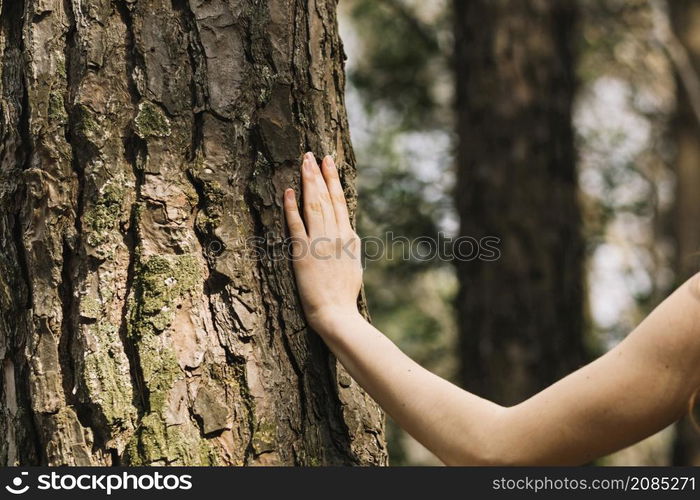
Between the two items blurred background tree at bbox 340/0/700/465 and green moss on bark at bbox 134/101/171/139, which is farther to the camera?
blurred background tree at bbox 340/0/700/465

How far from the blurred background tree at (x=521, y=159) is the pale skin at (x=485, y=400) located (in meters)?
2.83

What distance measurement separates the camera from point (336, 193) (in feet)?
6.69

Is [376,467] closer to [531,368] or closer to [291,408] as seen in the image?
[291,408]

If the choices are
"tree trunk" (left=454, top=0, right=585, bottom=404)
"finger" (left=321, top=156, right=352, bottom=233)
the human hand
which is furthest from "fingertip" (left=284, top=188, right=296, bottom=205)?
"tree trunk" (left=454, top=0, right=585, bottom=404)

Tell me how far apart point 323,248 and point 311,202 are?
11 cm

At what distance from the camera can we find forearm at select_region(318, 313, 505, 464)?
1.75m

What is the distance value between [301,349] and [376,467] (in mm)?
331

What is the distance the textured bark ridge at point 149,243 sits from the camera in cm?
179

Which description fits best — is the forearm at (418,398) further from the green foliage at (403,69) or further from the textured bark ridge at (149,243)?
the green foliage at (403,69)

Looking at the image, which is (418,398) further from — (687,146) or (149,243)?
(687,146)

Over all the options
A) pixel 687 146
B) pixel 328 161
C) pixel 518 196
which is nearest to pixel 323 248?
pixel 328 161

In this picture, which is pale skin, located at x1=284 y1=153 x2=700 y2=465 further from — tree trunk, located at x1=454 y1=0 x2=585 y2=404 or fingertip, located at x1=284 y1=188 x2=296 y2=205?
tree trunk, located at x1=454 y1=0 x2=585 y2=404

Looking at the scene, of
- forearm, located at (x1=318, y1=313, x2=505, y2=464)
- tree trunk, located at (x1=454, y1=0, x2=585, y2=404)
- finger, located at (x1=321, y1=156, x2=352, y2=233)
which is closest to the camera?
forearm, located at (x1=318, y1=313, x2=505, y2=464)

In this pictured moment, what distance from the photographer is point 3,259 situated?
6.15 ft
